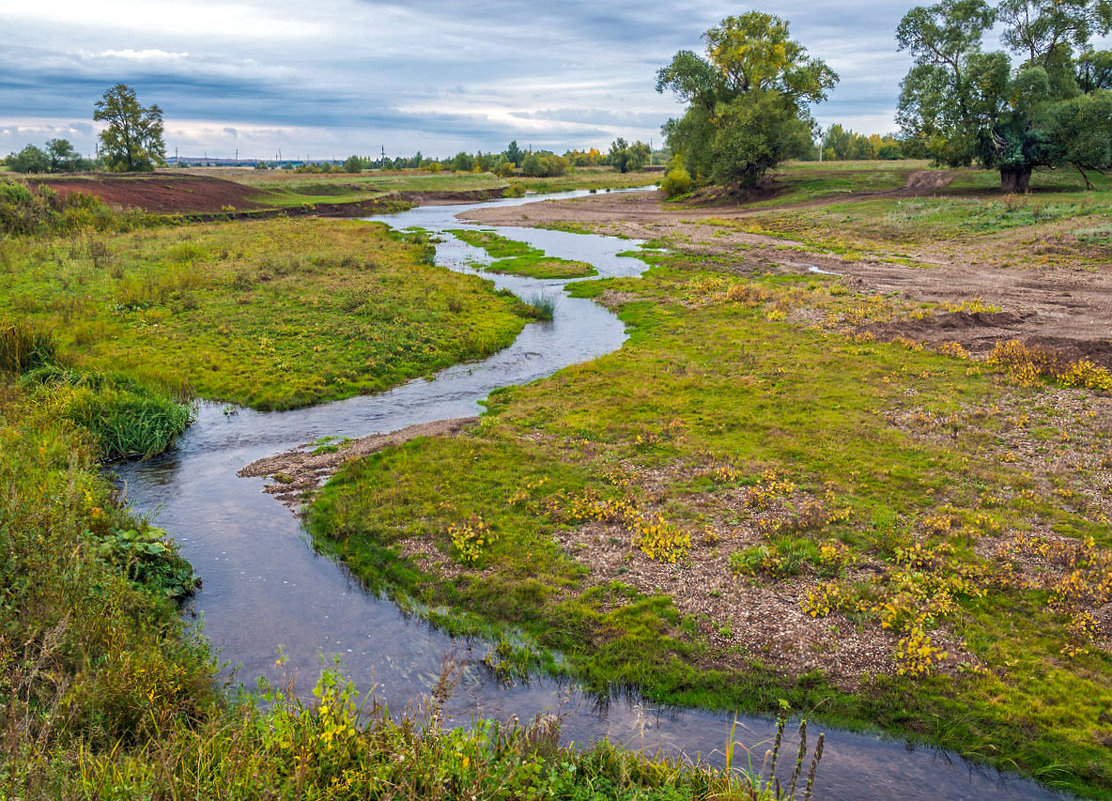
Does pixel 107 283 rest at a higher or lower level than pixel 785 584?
higher

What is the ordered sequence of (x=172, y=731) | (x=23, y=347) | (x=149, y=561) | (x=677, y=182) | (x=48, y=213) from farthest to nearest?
1. (x=677, y=182)
2. (x=48, y=213)
3. (x=23, y=347)
4. (x=149, y=561)
5. (x=172, y=731)

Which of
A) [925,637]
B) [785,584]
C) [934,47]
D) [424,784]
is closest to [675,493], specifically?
[785,584]

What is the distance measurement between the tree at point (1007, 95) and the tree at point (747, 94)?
13738mm

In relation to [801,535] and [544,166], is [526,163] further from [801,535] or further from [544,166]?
[801,535]

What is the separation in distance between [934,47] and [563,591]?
62.6 meters

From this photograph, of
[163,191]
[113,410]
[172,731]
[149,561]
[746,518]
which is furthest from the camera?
[163,191]

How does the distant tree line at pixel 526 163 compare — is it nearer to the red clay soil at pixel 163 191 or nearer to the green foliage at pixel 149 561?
the red clay soil at pixel 163 191

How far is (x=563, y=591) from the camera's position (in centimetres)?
998

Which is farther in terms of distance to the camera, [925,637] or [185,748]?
[925,637]

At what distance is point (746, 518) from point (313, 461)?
9.50m

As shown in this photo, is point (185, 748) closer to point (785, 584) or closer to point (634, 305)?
point (785, 584)

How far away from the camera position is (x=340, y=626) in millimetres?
9398

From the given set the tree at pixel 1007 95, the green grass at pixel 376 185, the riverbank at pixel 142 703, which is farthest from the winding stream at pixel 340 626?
the green grass at pixel 376 185

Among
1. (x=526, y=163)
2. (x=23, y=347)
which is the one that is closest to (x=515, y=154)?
(x=526, y=163)
